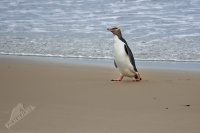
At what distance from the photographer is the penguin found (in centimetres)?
768

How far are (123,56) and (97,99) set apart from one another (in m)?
1.68

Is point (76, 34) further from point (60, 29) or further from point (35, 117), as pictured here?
point (35, 117)

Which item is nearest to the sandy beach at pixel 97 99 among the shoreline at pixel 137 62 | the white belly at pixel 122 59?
the white belly at pixel 122 59

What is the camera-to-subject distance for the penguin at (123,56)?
25.2ft

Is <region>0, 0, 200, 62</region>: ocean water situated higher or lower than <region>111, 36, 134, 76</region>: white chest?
lower

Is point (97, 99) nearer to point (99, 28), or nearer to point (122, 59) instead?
point (122, 59)

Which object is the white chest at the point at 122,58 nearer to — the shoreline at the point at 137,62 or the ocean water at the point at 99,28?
the shoreline at the point at 137,62

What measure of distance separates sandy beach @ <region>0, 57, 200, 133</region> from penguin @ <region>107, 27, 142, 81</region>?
17cm

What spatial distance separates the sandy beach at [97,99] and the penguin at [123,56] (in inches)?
6.9

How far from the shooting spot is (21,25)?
14398mm

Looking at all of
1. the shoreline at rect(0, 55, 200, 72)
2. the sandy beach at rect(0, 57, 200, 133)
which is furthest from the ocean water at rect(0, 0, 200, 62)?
the sandy beach at rect(0, 57, 200, 133)

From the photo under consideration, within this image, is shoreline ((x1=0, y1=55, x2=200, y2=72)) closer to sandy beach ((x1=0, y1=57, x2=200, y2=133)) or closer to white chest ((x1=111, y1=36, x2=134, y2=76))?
sandy beach ((x1=0, y1=57, x2=200, y2=133))

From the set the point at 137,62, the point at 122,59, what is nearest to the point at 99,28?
the point at 137,62

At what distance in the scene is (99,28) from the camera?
13.3 meters
